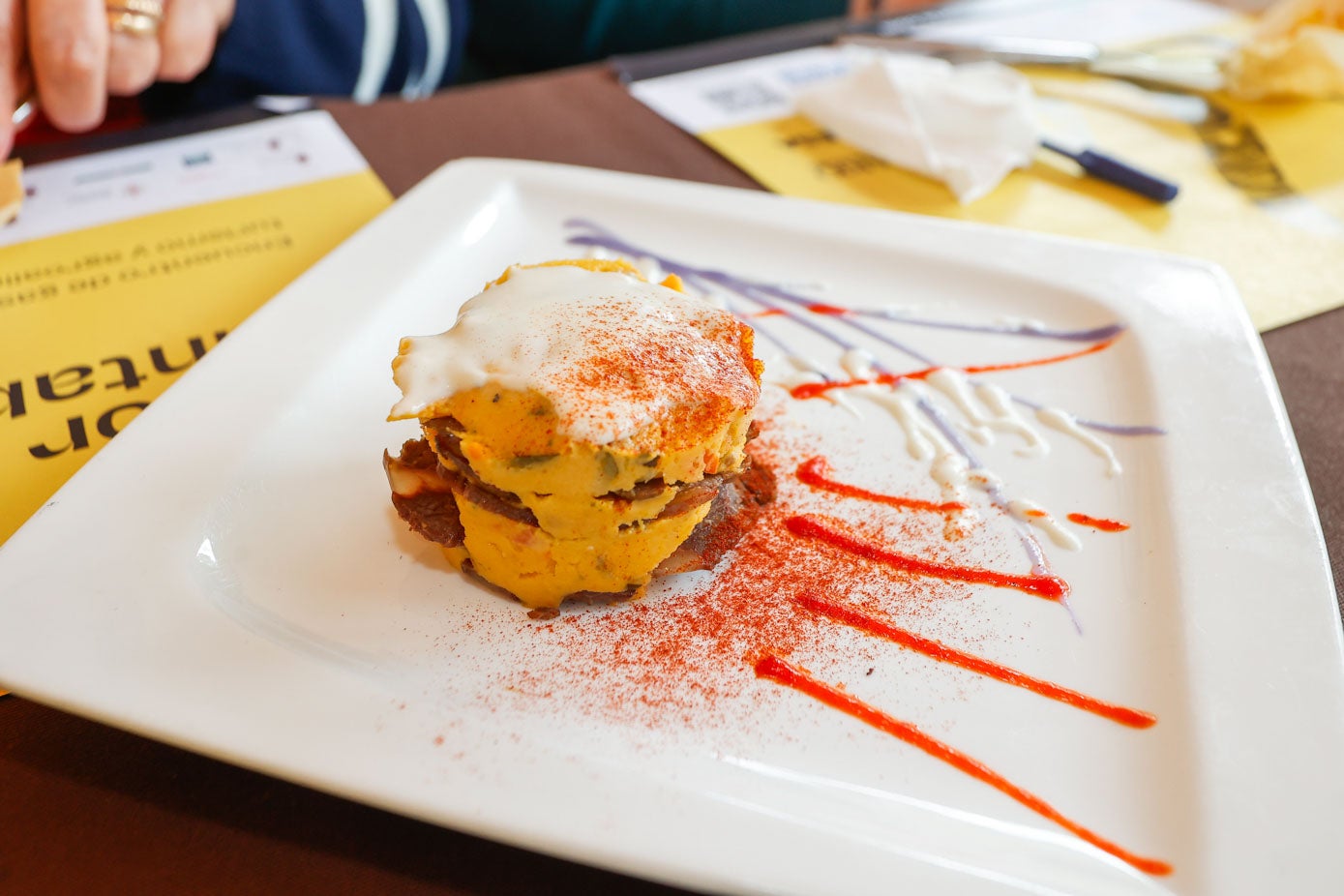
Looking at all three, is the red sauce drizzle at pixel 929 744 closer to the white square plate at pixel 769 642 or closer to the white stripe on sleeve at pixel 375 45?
the white square plate at pixel 769 642

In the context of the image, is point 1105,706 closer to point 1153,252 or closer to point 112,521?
point 1153,252

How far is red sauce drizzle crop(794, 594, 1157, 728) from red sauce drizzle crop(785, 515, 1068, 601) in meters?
0.12

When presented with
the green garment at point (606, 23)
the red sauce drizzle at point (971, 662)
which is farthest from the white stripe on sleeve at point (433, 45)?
the red sauce drizzle at point (971, 662)

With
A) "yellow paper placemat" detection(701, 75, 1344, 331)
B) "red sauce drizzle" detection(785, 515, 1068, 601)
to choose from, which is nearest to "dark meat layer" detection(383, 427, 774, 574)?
"red sauce drizzle" detection(785, 515, 1068, 601)

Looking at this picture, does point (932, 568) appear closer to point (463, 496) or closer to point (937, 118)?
point (463, 496)

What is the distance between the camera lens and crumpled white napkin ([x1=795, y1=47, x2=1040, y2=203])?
228cm

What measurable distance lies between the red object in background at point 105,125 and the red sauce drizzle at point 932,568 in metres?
1.92

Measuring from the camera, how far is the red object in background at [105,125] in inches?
89.7

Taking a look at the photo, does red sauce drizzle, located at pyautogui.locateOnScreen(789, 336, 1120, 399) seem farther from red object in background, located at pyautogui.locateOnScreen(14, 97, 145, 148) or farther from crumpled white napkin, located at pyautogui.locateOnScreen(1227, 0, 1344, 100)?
red object in background, located at pyautogui.locateOnScreen(14, 97, 145, 148)

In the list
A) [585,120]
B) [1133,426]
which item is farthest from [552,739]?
[585,120]

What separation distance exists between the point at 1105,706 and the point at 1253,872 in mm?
242

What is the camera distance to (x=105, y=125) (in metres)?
2.41

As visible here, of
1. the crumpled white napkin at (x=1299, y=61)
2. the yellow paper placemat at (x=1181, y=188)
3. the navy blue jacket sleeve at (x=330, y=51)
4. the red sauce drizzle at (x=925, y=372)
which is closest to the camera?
the red sauce drizzle at (x=925, y=372)

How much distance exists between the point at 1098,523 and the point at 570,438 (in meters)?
0.76
